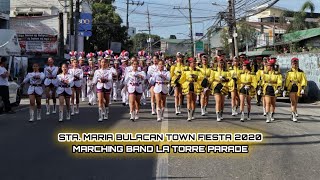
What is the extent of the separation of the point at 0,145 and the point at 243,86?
7374 millimetres

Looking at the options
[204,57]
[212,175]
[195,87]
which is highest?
[204,57]

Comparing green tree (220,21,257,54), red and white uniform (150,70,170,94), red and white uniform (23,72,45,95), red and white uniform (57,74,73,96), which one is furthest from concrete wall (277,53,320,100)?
green tree (220,21,257,54)

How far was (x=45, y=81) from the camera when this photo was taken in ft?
50.2

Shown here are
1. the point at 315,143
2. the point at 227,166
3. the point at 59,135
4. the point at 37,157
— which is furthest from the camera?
the point at 59,135

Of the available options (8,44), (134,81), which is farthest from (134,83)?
(8,44)

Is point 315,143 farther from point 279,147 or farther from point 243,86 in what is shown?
point 243,86

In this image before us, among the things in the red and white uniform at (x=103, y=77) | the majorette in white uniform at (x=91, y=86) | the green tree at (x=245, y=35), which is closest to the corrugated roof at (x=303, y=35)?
the green tree at (x=245, y=35)

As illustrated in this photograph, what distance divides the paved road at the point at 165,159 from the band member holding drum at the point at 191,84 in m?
0.74

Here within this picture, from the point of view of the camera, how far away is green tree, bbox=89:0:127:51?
56.6 metres

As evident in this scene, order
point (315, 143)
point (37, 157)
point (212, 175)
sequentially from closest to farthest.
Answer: point (212, 175) → point (37, 157) → point (315, 143)

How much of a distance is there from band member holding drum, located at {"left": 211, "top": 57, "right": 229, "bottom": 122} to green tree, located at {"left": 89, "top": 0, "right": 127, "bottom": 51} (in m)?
42.5

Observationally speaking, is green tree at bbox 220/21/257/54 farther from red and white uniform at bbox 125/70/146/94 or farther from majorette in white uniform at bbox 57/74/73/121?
red and white uniform at bbox 125/70/146/94

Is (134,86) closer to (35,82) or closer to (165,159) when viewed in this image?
(35,82)

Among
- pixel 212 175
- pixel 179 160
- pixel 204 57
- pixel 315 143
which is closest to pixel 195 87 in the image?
pixel 204 57
